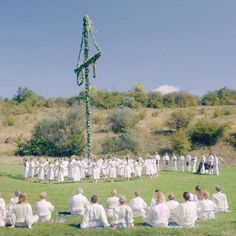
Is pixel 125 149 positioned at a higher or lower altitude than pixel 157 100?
lower

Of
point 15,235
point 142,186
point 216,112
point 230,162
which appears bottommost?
point 15,235

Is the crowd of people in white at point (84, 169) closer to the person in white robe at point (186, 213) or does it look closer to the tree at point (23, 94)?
the person in white robe at point (186, 213)

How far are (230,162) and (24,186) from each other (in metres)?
31.7

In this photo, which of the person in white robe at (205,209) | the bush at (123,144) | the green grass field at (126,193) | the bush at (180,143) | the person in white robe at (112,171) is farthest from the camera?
the bush at (123,144)

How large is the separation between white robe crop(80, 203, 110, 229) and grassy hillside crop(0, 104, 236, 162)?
4192 centimetres

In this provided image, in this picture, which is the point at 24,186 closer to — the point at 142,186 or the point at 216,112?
the point at 142,186

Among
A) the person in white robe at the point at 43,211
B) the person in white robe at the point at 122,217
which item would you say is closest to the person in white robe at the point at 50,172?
the person in white robe at the point at 43,211

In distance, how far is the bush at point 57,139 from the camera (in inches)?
2317

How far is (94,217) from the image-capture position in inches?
590

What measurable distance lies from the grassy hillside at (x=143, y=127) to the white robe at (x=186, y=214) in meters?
40.8

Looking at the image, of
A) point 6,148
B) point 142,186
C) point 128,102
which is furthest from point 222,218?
point 128,102

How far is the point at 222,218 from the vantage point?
682 inches

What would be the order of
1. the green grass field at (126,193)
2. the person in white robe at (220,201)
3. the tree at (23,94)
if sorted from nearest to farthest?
1. the green grass field at (126,193)
2. the person in white robe at (220,201)
3. the tree at (23,94)

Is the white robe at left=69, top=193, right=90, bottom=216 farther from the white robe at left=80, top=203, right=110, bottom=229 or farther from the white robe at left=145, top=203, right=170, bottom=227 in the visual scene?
the white robe at left=145, top=203, right=170, bottom=227
